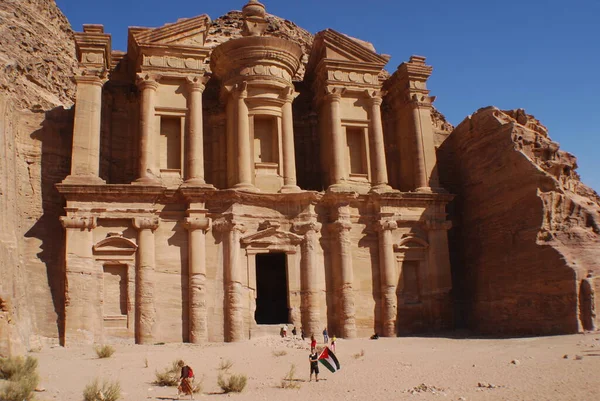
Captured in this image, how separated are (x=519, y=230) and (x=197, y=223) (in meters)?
11.5

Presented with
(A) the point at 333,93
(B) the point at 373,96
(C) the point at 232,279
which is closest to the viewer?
(C) the point at 232,279

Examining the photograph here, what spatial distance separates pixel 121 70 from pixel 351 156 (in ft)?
33.9

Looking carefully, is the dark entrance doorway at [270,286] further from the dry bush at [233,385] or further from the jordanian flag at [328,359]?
the dry bush at [233,385]

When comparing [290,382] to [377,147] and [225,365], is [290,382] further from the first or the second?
[377,147]

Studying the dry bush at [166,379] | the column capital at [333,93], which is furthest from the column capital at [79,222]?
the column capital at [333,93]

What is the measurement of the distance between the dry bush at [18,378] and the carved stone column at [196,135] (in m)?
10.3

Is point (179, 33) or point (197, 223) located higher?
point (179, 33)

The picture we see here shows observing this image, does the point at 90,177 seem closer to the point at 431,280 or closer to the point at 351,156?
the point at 351,156

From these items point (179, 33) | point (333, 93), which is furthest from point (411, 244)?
point (179, 33)

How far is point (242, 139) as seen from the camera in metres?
24.0

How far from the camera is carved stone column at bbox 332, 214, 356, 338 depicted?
75.3 ft

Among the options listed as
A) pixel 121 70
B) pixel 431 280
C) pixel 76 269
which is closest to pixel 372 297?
pixel 431 280

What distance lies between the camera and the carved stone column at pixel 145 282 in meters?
21.1

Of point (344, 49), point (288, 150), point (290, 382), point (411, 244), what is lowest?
point (290, 382)
